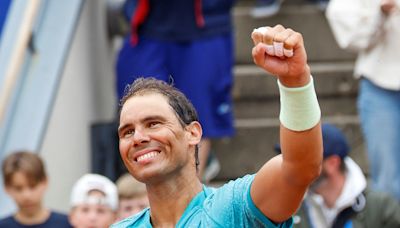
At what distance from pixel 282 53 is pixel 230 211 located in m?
0.53

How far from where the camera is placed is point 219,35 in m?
7.84

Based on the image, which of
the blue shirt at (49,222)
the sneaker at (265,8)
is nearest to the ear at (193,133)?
the blue shirt at (49,222)

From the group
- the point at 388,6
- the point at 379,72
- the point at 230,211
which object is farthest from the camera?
the point at 379,72

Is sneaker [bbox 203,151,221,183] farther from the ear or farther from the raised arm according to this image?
the raised arm

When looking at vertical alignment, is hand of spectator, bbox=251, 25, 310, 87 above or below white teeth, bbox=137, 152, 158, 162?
above

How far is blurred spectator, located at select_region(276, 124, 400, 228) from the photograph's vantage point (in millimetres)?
6023

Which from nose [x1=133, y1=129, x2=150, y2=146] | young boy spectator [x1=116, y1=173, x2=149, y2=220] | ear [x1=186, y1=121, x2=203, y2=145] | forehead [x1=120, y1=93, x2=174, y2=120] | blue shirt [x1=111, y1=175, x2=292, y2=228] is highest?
forehead [x1=120, y1=93, x2=174, y2=120]

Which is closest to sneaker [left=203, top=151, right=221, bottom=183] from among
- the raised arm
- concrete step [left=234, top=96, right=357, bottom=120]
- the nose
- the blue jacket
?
concrete step [left=234, top=96, right=357, bottom=120]

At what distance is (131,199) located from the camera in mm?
6738

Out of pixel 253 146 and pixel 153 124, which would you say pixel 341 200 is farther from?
pixel 153 124

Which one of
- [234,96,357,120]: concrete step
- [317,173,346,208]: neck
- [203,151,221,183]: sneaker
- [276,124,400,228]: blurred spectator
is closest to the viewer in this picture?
[276,124,400,228]: blurred spectator

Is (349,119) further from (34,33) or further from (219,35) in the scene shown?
(34,33)

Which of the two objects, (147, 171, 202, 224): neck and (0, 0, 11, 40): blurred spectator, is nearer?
(147, 171, 202, 224): neck

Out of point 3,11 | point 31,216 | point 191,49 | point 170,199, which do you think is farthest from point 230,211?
point 191,49
